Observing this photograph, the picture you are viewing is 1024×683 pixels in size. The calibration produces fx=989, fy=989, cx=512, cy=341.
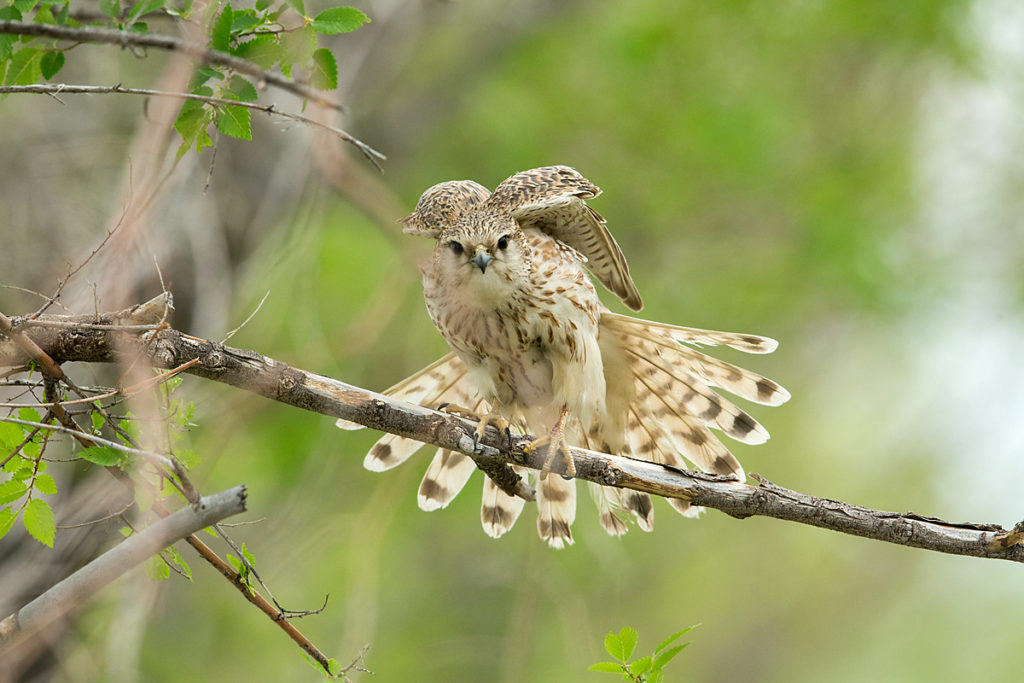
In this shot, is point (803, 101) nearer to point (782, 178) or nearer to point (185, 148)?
point (782, 178)

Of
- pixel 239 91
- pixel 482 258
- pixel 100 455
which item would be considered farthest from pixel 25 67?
pixel 482 258

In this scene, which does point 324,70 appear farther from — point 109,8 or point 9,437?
point 9,437

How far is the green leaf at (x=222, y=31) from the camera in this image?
2270 mm

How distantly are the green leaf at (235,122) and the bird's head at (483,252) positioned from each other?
1050 mm

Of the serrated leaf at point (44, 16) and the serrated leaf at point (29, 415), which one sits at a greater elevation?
the serrated leaf at point (44, 16)

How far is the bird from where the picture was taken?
352 cm

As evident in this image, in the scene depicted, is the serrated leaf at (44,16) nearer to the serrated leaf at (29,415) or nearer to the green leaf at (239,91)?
the green leaf at (239,91)

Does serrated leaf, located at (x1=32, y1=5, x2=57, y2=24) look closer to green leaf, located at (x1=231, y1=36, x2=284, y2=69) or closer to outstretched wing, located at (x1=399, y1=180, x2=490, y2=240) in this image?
green leaf, located at (x1=231, y1=36, x2=284, y2=69)

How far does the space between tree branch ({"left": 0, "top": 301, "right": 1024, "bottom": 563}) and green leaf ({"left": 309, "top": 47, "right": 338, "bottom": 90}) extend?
0.71 m

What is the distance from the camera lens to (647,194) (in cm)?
762

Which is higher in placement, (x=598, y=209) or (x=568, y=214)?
(x=598, y=209)

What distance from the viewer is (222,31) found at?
90.0 inches

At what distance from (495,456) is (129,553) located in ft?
4.64

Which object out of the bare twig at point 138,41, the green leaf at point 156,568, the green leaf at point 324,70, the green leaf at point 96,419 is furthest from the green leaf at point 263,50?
the green leaf at point 156,568
